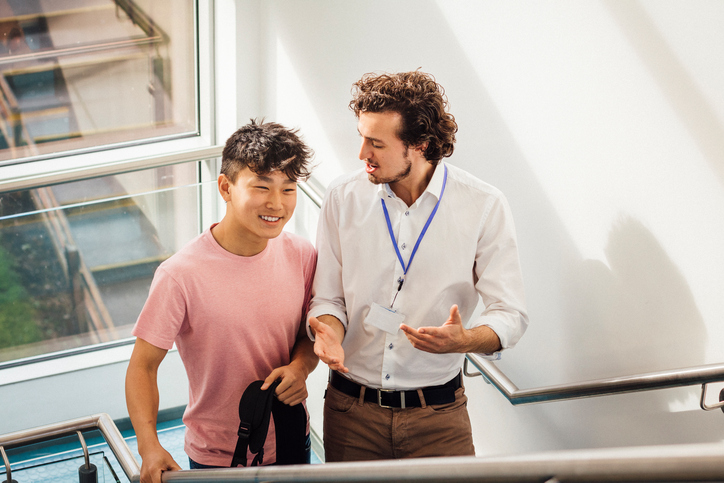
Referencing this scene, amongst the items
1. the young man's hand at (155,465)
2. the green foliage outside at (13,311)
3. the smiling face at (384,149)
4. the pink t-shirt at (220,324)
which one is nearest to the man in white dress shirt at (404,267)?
the smiling face at (384,149)

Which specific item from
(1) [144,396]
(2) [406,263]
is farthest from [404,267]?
(1) [144,396]

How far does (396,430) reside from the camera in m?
1.99

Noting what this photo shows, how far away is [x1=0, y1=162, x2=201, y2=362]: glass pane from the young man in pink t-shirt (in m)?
2.15

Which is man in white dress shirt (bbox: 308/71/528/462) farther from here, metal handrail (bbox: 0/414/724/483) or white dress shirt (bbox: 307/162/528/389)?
metal handrail (bbox: 0/414/724/483)

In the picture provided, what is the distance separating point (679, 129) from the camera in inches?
65.1

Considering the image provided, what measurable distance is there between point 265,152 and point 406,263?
1.78 feet

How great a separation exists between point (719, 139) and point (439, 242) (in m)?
0.78

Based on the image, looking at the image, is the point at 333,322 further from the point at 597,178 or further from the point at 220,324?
the point at 597,178

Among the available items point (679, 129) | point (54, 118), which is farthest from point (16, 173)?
point (679, 129)

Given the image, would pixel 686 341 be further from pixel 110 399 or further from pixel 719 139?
pixel 110 399

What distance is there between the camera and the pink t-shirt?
175 centimetres

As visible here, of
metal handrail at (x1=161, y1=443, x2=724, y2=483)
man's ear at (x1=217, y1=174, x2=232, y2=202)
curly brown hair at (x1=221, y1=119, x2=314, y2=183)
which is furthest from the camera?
man's ear at (x1=217, y1=174, x2=232, y2=202)

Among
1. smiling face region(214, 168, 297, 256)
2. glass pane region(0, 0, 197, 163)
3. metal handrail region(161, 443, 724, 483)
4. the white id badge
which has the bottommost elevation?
metal handrail region(161, 443, 724, 483)

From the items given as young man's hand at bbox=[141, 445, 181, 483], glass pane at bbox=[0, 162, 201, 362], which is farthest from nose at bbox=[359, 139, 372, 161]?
glass pane at bbox=[0, 162, 201, 362]
